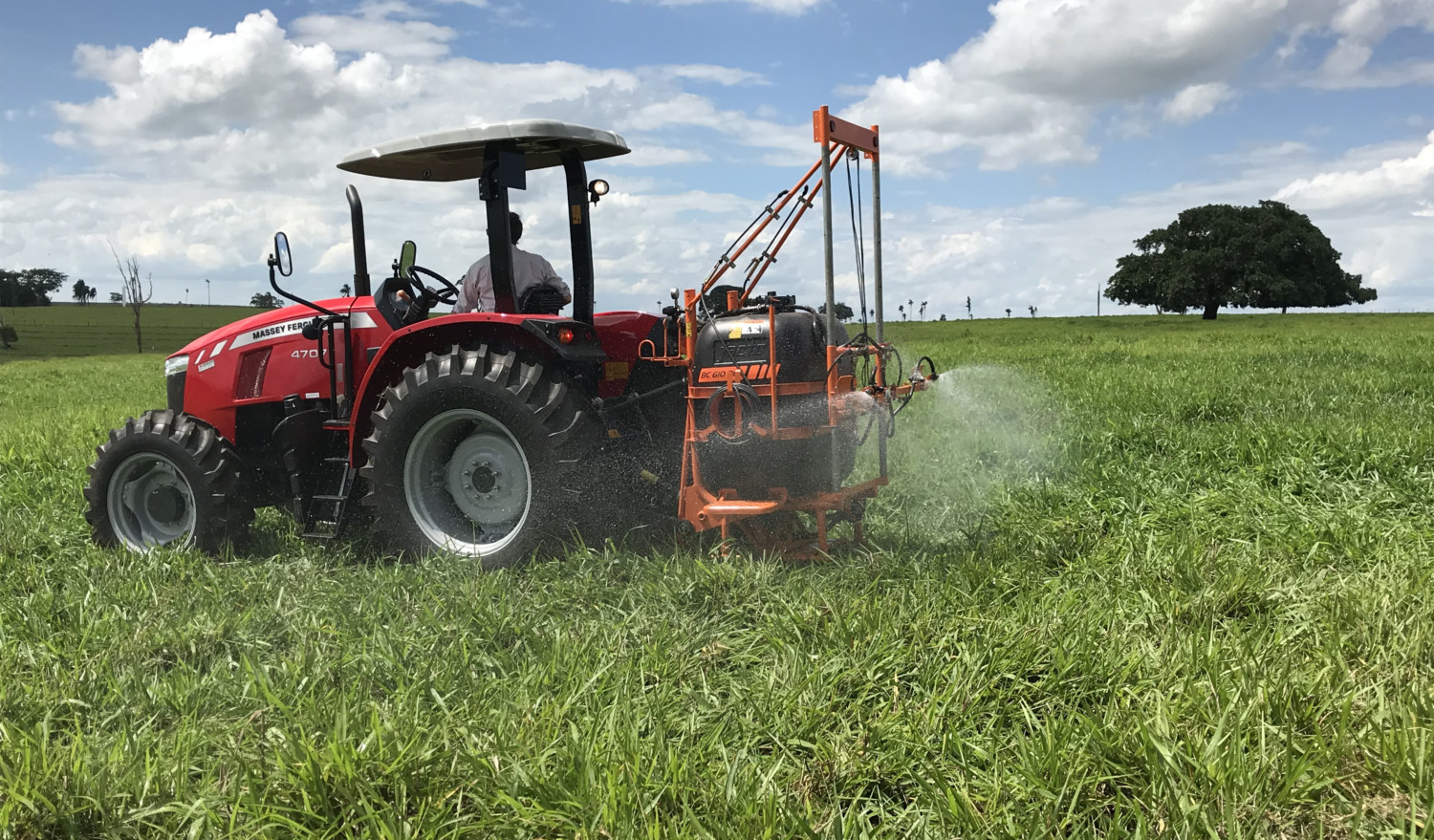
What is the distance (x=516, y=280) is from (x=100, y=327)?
83.6 m

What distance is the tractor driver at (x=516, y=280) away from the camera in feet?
17.0

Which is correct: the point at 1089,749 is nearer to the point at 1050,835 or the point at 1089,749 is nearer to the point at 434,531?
the point at 1050,835

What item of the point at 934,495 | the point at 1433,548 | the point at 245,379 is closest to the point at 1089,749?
the point at 1433,548

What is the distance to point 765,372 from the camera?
15.1 ft

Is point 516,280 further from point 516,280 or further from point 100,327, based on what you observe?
point 100,327

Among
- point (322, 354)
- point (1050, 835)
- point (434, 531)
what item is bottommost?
point (1050, 835)

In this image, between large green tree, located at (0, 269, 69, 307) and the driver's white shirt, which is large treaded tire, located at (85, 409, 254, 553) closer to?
the driver's white shirt

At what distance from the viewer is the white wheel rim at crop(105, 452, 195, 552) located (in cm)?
564

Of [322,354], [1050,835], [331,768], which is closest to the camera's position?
[1050,835]

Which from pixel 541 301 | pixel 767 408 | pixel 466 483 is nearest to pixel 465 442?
pixel 466 483

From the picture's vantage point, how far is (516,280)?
520cm

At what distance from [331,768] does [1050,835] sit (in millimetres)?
1716

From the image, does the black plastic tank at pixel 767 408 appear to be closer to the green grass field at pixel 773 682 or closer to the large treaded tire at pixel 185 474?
the green grass field at pixel 773 682

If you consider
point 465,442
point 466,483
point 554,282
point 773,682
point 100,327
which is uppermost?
point 100,327
